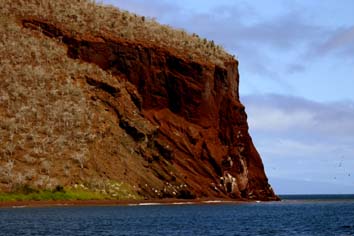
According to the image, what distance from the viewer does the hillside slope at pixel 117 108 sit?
10162 centimetres

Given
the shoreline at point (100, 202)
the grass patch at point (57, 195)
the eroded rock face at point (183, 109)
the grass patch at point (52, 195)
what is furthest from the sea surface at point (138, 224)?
the eroded rock face at point (183, 109)

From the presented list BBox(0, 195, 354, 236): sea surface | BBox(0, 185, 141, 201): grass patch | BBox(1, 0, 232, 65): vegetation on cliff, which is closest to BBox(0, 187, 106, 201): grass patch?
BBox(0, 185, 141, 201): grass patch

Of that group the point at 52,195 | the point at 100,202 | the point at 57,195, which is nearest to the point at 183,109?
the point at 100,202

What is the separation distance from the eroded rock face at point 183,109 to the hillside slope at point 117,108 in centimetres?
20

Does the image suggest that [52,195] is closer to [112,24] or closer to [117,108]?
[117,108]

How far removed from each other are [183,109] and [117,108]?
49.6 ft

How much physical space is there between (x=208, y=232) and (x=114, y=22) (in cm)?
8225

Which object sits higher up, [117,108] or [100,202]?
[117,108]

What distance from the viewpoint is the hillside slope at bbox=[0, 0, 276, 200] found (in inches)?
4001

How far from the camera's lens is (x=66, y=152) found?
102 meters

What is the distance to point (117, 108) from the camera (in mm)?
117625

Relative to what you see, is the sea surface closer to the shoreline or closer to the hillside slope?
the shoreline

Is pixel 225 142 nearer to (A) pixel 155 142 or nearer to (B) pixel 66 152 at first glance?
(A) pixel 155 142

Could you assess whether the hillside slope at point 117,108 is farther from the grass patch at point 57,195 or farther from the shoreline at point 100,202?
the shoreline at point 100,202
